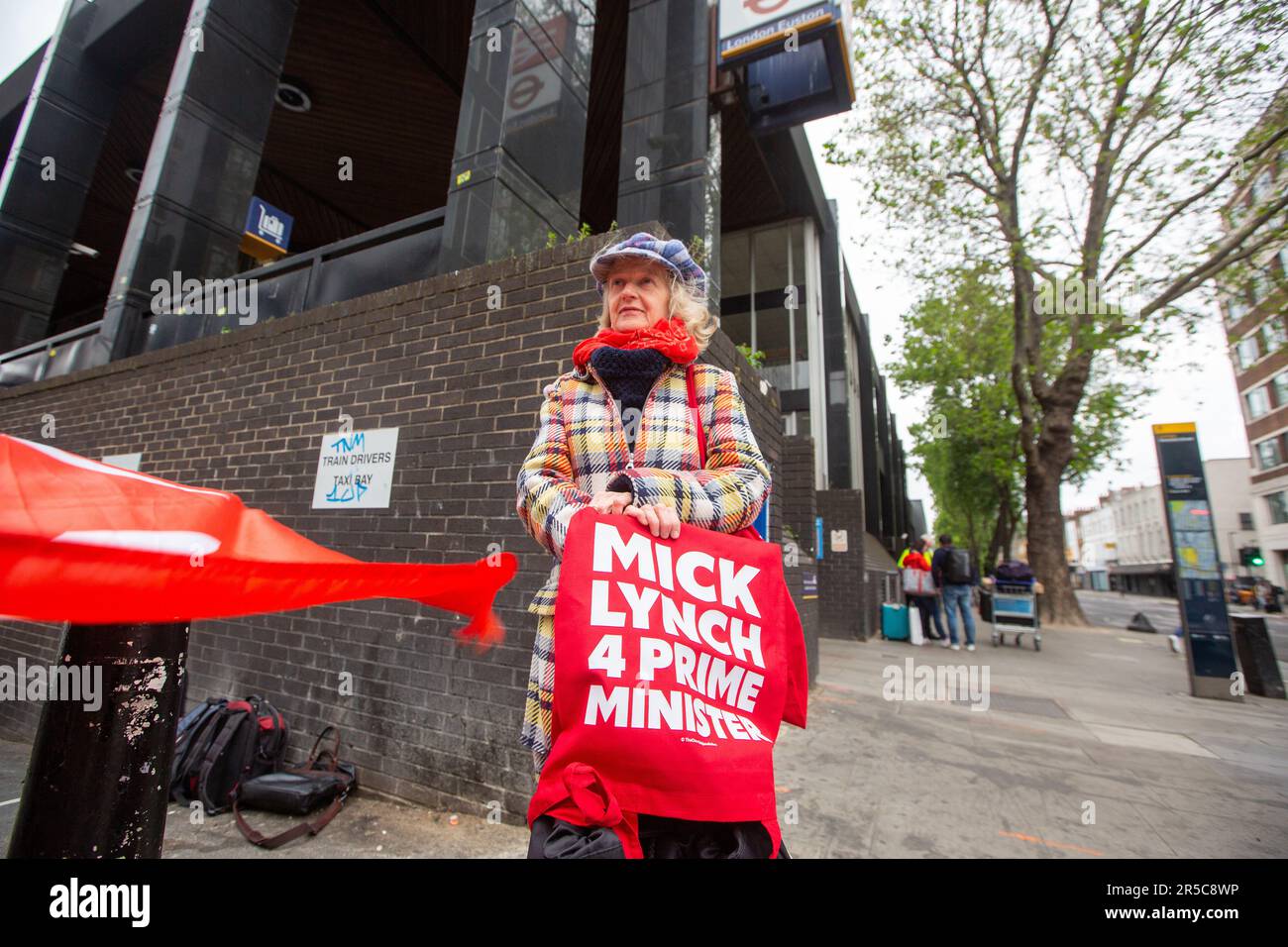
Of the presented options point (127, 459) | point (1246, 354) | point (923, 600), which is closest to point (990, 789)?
point (127, 459)

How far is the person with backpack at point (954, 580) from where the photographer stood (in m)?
9.98

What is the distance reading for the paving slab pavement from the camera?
2893 millimetres

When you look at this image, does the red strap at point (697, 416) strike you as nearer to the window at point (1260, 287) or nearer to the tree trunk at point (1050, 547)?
the window at point (1260, 287)

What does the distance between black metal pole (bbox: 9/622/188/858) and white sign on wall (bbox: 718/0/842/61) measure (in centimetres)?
1123

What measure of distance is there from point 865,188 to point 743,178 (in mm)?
3417

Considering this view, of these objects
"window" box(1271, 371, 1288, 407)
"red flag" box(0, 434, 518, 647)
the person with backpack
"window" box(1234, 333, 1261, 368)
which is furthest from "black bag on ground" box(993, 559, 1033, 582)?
"window" box(1234, 333, 1261, 368)

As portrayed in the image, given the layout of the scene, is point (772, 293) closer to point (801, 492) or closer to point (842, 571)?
point (842, 571)

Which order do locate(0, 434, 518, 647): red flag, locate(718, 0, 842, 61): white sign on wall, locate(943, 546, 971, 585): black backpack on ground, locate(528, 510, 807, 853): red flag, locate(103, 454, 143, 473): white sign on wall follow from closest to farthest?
locate(0, 434, 518, 647): red flag < locate(528, 510, 807, 853): red flag < locate(103, 454, 143, 473): white sign on wall < locate(718, 0, 842, 61): white sign on wall < locate(943, 546, 971, 585): black backpack on ground

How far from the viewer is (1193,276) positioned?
1217 centimetres

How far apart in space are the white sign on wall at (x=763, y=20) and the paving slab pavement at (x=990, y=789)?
394 inches

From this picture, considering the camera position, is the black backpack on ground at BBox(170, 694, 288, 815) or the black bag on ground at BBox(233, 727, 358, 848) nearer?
the black bag on ground at BBox(233, 727, 358, 848)

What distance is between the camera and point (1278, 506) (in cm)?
3622

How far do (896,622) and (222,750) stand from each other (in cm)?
1181

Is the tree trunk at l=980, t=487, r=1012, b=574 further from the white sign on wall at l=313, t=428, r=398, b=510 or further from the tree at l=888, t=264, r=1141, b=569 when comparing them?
the white sign on wall at l=313, t=428, r=398, b=510
